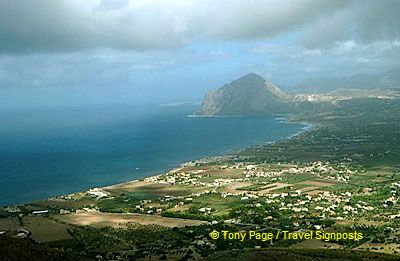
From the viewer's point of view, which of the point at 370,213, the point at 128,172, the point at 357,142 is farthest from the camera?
the point at 357,142

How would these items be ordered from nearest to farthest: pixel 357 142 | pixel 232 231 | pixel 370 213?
pixel 232 231 < pixel 370 213 < pixel 357 142

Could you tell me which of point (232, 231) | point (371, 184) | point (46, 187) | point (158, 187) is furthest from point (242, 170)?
point (232, 231)

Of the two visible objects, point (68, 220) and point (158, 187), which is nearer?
point (68, 220)

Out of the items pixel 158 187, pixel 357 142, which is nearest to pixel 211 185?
pixel 158 187

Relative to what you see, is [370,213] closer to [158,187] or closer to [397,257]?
[397,257]

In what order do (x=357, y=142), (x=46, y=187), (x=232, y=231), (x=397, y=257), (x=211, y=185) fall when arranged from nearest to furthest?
(x=397, y=257), (x=232, y=231), (x=211, y=185), (x=46, y=187), (x=357, y=142)

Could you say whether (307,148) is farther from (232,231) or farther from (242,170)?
(232,231)

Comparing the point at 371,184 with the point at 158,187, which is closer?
the point at 371,184

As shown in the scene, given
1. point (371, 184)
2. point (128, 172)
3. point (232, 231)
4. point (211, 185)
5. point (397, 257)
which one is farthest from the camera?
point (128, 172)
